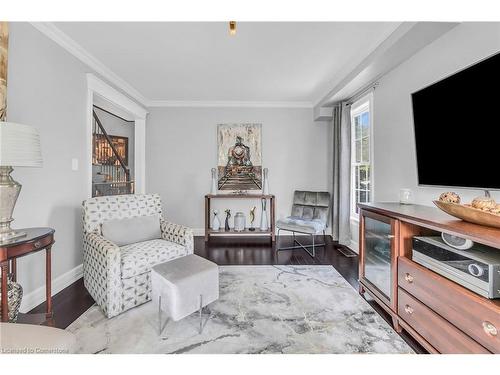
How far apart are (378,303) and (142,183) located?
3832 millimetres

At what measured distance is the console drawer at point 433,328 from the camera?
110cm

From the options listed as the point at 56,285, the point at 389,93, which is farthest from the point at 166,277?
the point at 389,93

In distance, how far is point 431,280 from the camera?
4.25 feet

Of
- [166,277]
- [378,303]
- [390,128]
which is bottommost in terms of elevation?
[378,303]

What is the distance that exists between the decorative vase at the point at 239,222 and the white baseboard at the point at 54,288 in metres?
2.17

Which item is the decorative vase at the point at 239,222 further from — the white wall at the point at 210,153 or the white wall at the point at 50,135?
the white wall at the point at 50,135

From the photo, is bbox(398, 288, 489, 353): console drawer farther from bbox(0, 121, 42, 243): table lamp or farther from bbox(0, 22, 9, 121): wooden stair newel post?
bbox(0, 22, 9, 121): wooden stair newel post

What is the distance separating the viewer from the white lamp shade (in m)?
1.25

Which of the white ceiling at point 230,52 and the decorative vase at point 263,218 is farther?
the decorative vase at point 263,218

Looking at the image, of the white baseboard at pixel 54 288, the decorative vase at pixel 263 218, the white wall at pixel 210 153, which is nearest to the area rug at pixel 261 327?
the white baseboard at pixel 54 288

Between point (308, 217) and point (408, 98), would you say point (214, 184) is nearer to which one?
point (308, 217)

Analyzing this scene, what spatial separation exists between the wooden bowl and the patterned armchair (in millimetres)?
2036
